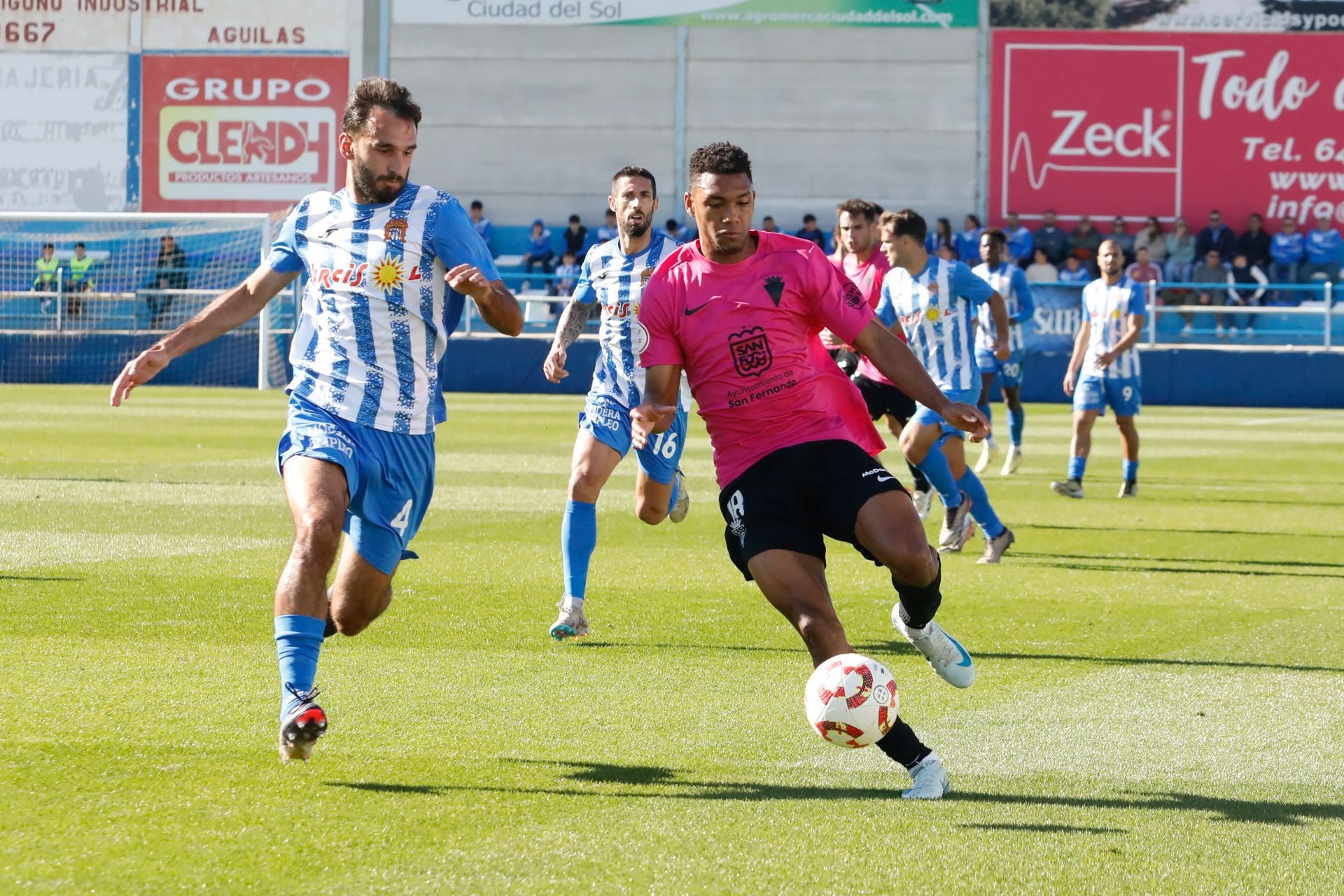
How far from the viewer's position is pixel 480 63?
125 ft

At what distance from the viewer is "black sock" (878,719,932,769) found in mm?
5004

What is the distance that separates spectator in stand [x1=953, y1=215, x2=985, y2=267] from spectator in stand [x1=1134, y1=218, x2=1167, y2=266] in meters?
2.95

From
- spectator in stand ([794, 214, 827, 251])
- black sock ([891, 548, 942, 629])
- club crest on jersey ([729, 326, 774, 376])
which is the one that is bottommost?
black sock ([891, 548, 942, 629])

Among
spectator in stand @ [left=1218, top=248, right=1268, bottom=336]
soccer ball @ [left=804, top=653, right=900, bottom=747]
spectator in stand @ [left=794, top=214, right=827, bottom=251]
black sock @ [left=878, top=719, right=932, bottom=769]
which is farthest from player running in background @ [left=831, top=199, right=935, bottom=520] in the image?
spectator in stand @ [left=794, top=214, right=827, bottom=251]

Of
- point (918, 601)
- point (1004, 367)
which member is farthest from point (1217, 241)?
point (918, 601)

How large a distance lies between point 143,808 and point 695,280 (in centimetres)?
230

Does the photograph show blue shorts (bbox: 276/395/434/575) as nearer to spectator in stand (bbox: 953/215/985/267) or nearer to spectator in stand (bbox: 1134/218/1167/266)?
spectator in stand (bbox: 953/215/985/267)

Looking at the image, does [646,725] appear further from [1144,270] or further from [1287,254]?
[1287,254]

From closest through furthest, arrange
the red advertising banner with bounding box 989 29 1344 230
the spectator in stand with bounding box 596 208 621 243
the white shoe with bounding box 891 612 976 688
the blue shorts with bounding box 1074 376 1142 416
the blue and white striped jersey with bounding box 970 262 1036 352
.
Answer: the white shoe with bounding box 891 612 976 688 < the blue shorts with bounding box 1074 376 1142 416 < the blue and white striped jersey with bounding box 970 262 1036 352 < the spectator in stand with bounding box 596 208 621 243 < the red advertising banner with bounding box 989 29 1344 230

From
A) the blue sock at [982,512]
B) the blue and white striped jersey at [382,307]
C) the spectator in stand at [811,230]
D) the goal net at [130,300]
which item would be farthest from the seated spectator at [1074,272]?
the blue and white striped jersey at [382,307]

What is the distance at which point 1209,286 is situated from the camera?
1190 inches

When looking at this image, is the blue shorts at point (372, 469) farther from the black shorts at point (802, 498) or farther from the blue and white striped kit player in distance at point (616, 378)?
the blue and white striped kit player in distance at point (616, 378)

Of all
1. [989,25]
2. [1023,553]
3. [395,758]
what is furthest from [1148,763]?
[989,25]

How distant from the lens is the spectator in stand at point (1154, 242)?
33.4 m
